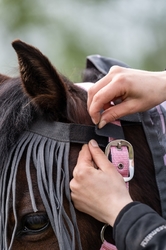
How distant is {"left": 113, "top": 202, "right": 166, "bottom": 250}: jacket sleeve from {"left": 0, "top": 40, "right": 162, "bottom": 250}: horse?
0.54 feet

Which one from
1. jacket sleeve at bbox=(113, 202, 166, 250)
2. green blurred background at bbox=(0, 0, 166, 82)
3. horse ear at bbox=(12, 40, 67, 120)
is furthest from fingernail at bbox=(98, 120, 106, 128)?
green blurred background at bbox=(0, 0, 166, 82)

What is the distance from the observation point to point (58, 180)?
152 centimetres

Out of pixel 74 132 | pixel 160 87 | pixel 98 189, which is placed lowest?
pixel 98 189

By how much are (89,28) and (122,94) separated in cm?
832

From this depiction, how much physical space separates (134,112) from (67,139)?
228 mm

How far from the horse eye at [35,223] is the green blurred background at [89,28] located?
20.7ft

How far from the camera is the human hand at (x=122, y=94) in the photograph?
148 cm

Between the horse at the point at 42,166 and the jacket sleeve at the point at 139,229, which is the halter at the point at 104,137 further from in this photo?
the jacket sleeve at the point at 139,229

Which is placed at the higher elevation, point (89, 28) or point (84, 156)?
point (84, 156)

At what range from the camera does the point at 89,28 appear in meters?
9.65

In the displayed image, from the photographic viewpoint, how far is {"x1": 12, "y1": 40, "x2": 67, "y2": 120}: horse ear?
1.47 m

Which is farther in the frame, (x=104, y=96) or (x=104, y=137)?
(x=104, y=137)

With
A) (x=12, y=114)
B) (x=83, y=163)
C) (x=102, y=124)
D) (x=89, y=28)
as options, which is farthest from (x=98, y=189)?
(x=89, y=28)

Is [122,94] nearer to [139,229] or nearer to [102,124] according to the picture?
[102,124]
